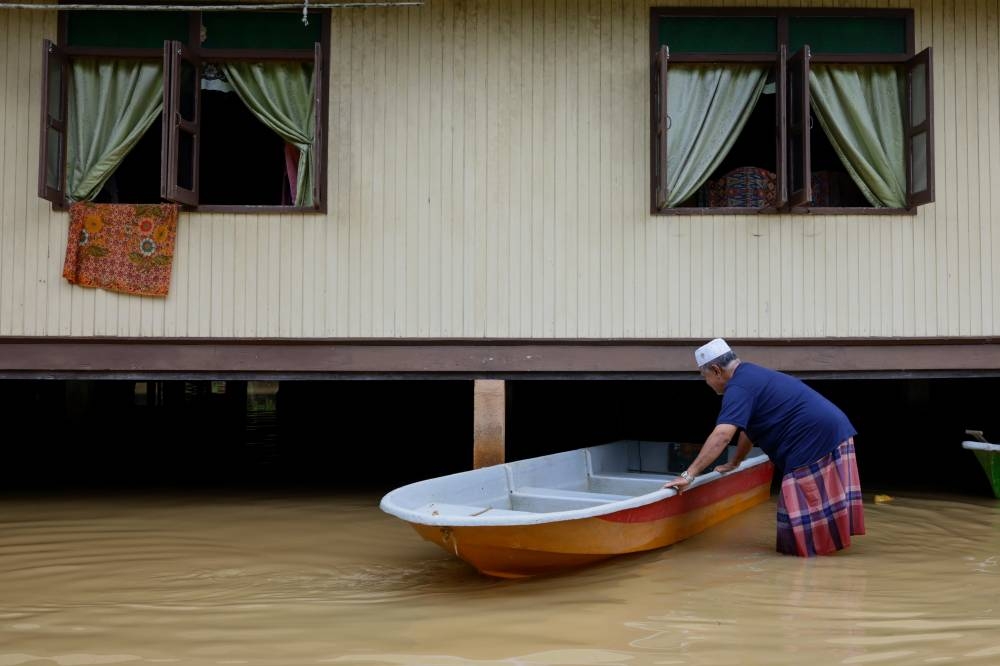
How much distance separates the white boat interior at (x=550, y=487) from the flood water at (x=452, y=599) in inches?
15.3

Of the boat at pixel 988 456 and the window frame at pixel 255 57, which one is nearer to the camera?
the window frame at pixel 255 57

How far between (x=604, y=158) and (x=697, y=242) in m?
0.95

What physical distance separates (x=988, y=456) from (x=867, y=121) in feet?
9.29

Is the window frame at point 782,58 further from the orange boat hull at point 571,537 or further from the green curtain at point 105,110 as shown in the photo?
the green curtain at point 105,110

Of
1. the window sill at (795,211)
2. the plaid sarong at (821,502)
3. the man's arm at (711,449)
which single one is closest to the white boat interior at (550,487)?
the man's arm at (711,449)

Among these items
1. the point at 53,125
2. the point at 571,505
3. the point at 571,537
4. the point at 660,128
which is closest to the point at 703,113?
the point at 660,128

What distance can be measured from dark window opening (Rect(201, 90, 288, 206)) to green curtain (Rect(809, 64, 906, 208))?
5618 millimetres

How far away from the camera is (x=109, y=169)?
6703 millimetres

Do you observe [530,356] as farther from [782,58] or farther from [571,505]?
[782,58]

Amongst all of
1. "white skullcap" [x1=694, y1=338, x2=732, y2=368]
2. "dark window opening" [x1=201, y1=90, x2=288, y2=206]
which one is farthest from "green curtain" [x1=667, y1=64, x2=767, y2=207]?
"dark window opening" [x1=201, y1=90, x2=288, y2=206]

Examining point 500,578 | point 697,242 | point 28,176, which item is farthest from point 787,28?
point 28,176

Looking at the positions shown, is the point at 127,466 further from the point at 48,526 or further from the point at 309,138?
the point at 309,138

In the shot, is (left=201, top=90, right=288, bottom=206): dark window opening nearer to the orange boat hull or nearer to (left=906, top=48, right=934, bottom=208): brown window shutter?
the orange boat hull

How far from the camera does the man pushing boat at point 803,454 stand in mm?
5141
